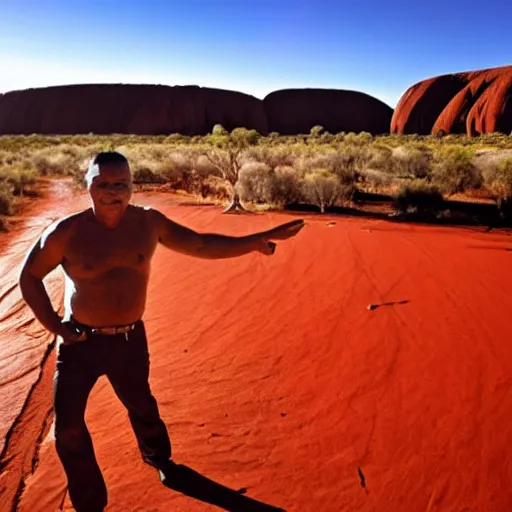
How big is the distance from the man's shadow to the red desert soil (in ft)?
0.12

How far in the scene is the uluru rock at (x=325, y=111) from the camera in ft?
256

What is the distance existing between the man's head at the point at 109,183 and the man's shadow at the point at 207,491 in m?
1.65

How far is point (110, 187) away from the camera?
82.3 inches

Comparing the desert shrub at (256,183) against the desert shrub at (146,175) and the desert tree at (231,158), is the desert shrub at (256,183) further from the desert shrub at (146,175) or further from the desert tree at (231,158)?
the desert shrub at (146,175)

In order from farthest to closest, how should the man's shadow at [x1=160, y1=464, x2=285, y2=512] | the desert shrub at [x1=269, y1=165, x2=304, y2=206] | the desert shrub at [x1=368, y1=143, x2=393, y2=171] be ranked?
the desert shrub at [x1=368, y1=143, x2=393, y2=171] → the desert shrub at [x1=269, y1=165, x2=304, y2=206] → the man's shadow at [x1=160, y1=464, x2=285, y2=512]

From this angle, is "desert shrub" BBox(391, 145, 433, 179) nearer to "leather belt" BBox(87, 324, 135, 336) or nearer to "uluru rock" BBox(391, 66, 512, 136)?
"leather belt" BBox(87, 324, 135, 336)

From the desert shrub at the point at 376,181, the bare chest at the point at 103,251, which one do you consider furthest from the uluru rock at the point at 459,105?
the bare chest at the point at 103,251

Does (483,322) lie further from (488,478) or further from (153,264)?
(153,264)

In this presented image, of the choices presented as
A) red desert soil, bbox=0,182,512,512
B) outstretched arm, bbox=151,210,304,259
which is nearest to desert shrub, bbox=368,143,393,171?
red desert soil, bbox=0,182,512,512

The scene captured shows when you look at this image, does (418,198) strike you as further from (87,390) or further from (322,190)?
(87,390)

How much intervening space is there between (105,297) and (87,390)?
0.46 metres

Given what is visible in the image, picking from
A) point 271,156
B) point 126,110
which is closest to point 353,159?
point 271,156

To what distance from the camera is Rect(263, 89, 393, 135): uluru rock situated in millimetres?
77938

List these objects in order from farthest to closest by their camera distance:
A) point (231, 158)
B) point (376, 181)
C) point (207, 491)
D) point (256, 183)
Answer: point (376, 181)
point (231, 158)
point (256, 183)
point (207, 491)
